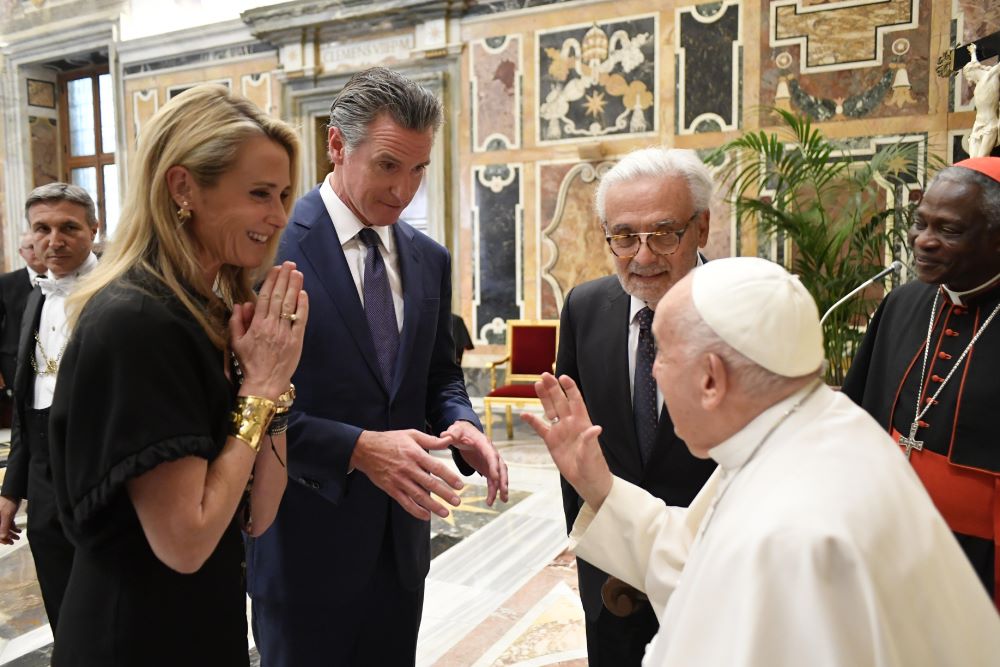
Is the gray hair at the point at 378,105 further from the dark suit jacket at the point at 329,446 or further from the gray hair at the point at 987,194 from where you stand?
the gray hair at the point at 987,194

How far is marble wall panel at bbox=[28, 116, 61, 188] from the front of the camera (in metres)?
11.9

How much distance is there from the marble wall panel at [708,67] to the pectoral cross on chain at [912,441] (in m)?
5.70

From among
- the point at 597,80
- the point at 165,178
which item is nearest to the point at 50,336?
the point at 165,178

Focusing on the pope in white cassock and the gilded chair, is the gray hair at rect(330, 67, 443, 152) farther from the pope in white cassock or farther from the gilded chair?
the gilded chair

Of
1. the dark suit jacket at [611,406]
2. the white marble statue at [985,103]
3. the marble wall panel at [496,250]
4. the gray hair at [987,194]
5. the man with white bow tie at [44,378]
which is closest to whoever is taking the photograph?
the dark suit jacket at [611,406]

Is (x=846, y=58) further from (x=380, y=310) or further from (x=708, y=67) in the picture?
(x=380, y=310)

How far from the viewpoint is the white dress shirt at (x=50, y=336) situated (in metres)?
2.84

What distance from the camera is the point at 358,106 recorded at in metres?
2.05

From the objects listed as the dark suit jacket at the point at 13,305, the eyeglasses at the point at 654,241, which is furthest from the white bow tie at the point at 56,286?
the eyeglasses at the point at 654,241

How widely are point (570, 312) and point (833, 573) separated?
50.4 inches

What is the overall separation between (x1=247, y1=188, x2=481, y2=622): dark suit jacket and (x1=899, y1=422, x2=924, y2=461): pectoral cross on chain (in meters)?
1.47

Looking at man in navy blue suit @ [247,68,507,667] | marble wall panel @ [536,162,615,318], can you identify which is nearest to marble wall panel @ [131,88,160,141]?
marble wall panel @ [536,162,615,318]

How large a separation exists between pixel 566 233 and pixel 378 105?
20.8 ft

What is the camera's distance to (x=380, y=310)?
6.75ft
